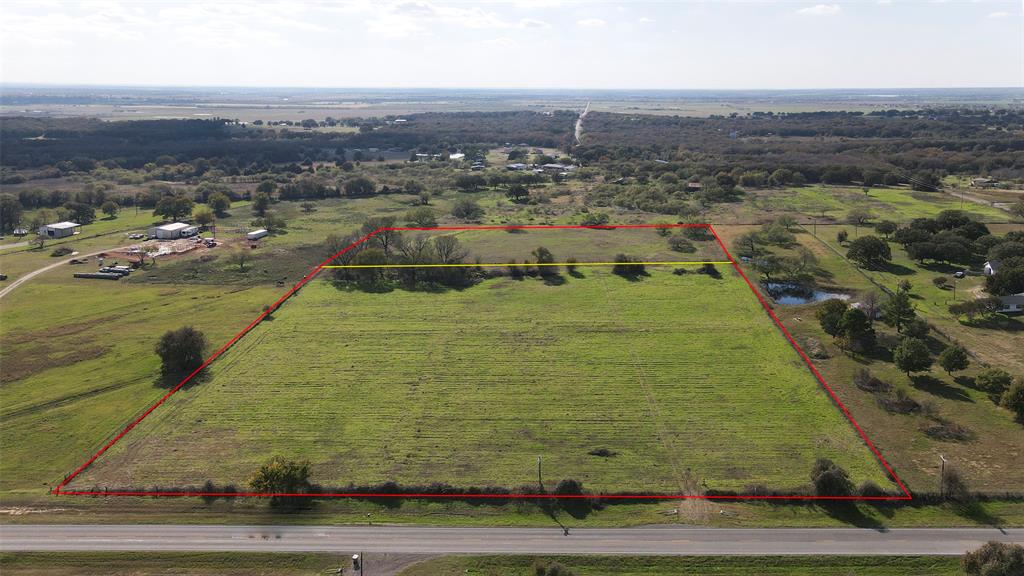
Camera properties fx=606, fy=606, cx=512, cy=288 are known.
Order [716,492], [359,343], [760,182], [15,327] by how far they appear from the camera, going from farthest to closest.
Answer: [760,182] < [15,327] < [359,343] < [716,492]

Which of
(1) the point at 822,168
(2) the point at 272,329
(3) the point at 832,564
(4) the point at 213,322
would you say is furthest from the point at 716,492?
(1) the point at 822,168

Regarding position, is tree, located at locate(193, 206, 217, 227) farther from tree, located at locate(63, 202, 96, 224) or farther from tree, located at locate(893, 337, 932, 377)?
tree, located at locate(893, 337, 932, 377)

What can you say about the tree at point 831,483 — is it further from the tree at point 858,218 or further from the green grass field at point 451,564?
the tree at point 858,218

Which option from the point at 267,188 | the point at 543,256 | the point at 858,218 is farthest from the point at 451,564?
the point at 267,188

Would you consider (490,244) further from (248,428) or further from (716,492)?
(716,492)

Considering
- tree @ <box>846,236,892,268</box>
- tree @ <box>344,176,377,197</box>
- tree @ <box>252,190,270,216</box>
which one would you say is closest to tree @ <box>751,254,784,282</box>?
tree @ <box>846,236,892,268</box>

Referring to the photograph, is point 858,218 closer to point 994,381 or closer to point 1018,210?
point 1018,210

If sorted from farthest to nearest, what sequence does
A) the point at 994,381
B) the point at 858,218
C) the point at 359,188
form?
the point at 359,188 → the point at 858,218 → the point at 994,381
